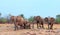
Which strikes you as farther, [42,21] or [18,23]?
[42,21]

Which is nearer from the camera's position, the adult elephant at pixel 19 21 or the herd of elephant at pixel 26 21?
the adult elephant at pixel 19 21

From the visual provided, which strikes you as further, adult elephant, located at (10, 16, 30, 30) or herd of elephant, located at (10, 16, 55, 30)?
herd of elephant, located at (10, 16, 55, 30)

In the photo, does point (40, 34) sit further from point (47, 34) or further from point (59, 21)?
point (59, 21)

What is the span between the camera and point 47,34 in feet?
63.6

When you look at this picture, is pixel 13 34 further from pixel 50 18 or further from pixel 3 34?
pixel 50 18

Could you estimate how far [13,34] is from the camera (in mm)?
19219

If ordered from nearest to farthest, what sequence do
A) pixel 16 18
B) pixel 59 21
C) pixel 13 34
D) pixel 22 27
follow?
pixel 13 34 < pixel 16 18 < pixel 22 27 < pixel 59 21

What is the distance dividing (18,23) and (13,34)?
21.2 feet

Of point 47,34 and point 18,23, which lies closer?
point 47,34

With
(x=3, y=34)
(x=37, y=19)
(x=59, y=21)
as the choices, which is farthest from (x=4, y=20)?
(x=3, y=34)

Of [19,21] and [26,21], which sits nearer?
[19,21]

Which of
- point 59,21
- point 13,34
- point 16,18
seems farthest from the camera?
point 59,21

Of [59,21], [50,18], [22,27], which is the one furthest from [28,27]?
[59,21]

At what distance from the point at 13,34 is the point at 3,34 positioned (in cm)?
77
